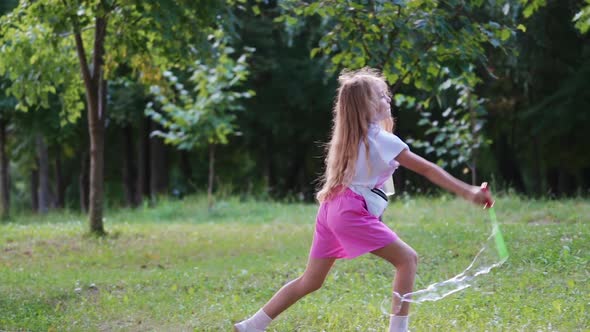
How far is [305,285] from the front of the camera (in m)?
5.89

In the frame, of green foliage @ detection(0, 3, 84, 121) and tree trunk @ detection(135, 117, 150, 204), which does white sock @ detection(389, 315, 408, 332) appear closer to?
green foliage @ detection(0, 3, 84, 121)

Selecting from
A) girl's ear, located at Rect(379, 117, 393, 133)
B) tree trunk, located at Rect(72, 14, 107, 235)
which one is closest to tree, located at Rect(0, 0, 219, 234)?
tree trunk, located at Rect(72, 14, 107, 235)

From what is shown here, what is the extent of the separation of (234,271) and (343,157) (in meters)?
5.00

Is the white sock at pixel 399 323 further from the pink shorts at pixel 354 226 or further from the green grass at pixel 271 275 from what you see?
the green grass at pixel 271 275

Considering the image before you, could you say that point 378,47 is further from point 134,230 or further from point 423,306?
point 134,230

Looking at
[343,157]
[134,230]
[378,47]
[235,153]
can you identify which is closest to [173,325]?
[343,157]

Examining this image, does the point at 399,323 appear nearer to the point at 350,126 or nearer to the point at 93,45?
the point at 350,126

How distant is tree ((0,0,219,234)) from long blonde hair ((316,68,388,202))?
620 centimetres

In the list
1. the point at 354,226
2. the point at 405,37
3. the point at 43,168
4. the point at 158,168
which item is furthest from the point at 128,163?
the point at 354,226

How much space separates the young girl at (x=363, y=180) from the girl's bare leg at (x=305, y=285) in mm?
52

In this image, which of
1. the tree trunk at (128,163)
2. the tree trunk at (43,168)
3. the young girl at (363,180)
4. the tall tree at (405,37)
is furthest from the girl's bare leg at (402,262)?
the tree trunk at (128,163)

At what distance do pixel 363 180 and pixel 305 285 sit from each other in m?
0.92

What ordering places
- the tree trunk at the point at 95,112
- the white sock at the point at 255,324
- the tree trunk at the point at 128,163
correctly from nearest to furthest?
the white sock at the point at 255,324 < the tree trunk at the point at 95,112 < the tree trunk at the point at 128,163

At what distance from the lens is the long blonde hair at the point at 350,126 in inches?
218
